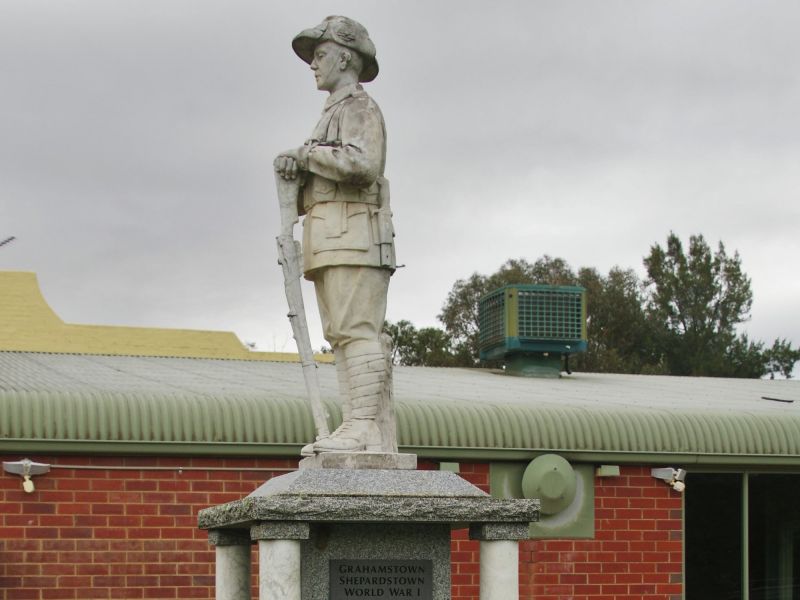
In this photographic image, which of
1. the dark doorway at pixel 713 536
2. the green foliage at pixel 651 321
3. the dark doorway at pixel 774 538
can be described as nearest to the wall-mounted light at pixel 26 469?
the dark doorway at pixel 713 536

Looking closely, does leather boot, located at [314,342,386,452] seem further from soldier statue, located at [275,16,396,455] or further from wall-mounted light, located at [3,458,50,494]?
wall-mounted light, located at [3,458,50,494]

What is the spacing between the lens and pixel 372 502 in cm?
898

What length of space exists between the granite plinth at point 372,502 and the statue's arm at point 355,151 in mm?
1781

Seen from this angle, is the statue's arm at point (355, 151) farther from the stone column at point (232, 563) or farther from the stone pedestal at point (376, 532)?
the stone column at point (232, 563)

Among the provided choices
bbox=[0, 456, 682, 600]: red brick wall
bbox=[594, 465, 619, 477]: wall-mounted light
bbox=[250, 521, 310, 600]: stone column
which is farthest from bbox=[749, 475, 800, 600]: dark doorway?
bbox=[250, 521, 310, 600]: stone column

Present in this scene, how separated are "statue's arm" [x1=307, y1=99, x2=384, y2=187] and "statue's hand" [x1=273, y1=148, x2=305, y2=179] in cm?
9

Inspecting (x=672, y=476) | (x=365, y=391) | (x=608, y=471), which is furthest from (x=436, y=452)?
(x=365, y=391)

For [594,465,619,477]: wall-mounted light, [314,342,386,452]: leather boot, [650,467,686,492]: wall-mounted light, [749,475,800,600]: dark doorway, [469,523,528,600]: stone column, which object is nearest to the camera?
[469,523,528,600]: stone column

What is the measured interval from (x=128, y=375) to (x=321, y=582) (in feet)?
21.4

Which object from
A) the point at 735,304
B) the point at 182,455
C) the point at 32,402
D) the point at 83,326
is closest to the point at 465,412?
the point at 182,455

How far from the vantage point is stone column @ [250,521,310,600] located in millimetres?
8766

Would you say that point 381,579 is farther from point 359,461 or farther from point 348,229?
Answer: point 348,229

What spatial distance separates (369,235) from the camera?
9695 millimetres

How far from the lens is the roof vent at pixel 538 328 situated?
19703mm
